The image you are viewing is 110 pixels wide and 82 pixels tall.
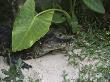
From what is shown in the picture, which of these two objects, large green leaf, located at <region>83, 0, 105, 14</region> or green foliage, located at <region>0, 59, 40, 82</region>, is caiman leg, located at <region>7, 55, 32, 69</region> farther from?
large green leaf, located at <region>83, 0, 105, 14</region>

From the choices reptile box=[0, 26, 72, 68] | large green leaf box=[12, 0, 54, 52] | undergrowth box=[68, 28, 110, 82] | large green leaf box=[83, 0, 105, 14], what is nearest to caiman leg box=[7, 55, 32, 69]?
reptile box=[0, 26, 72, 68]

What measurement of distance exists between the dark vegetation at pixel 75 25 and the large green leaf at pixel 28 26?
9.8 inches

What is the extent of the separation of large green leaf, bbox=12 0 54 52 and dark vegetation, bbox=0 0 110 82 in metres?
0.25

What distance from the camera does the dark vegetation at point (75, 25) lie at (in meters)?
4.84

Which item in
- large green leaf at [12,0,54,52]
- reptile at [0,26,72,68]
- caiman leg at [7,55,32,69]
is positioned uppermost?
large green leaf at [12,0,54,52]

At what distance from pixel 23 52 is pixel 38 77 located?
1.73 ft

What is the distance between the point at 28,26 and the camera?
15.0 feet

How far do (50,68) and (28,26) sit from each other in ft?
1.82

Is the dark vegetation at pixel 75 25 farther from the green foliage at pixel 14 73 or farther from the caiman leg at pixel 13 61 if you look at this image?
the green foliage at pixel 14 73

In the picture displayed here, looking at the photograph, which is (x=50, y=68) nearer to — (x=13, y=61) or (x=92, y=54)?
(x=13, y=61)

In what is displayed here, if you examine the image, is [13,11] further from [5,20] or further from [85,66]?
[85,66]

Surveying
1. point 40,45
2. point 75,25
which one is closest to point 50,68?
point 40,45

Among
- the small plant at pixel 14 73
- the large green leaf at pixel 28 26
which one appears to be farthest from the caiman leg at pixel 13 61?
the small plant at pixel 14 73

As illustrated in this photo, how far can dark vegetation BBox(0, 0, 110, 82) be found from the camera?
484cm
